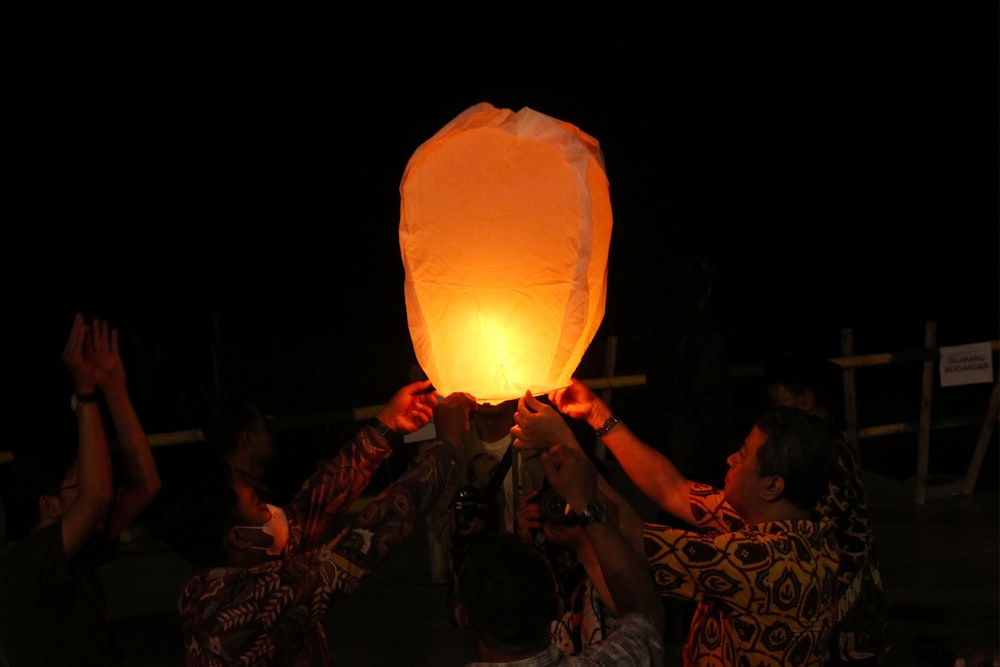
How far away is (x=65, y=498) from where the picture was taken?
249 cm

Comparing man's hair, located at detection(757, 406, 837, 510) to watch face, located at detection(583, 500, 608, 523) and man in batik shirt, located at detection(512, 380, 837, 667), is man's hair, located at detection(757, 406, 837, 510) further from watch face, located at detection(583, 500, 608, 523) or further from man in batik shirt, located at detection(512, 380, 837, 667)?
watch face, located at detection(583, 500, 608, 523)

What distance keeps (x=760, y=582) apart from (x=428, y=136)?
1273 cm

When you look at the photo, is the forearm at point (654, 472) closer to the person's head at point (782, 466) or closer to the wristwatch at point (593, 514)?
the person's head at point (782, 466)

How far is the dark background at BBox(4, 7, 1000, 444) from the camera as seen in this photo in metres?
12.1

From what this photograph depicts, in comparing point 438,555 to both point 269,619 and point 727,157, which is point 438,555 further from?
point 727,157

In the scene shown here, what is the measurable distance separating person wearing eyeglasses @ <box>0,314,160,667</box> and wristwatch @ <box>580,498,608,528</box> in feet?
3.79

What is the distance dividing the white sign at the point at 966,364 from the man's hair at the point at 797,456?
15.3 ft

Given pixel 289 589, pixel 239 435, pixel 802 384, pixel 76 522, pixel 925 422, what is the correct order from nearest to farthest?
pixel 289 589
pixel 76 522
pixel 239 435
pixel 802 384
pixel 925 422

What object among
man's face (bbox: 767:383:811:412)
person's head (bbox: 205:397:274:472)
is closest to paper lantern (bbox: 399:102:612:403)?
person's head (bbox: 205:397:274:472)

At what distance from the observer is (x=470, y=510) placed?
2.02 m

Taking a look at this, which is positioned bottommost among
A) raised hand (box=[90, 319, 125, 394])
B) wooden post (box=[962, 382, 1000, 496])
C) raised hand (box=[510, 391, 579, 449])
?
wooden post (box=[962, 382, 1000, 496])

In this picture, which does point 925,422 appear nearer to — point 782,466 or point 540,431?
point 782,466

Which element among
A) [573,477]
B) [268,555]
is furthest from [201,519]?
[573,477]

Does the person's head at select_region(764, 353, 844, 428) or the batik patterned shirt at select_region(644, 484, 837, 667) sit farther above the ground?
the person's head at select_region(764, 353, 844, 428)
